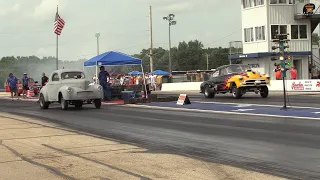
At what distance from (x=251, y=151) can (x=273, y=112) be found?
771 cm

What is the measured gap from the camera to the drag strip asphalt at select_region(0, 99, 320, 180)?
25.2ft

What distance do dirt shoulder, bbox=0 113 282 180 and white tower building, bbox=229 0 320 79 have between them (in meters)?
34.2

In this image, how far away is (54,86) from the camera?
20.7m

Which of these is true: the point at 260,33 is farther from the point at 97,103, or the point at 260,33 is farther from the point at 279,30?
the point at 97,103

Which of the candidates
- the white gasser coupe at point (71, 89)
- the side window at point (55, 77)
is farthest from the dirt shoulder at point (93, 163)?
the side window at point (55, 77)

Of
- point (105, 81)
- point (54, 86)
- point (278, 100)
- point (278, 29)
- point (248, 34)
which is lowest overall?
point (278, 100)

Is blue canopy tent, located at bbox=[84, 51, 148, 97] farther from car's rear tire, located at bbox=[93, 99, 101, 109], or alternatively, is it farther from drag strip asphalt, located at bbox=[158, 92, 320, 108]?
drag strip asphalt, located at bbox=[158, 92, 320, 108]

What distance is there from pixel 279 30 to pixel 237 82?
21089 mm

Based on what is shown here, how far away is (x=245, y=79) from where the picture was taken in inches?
907

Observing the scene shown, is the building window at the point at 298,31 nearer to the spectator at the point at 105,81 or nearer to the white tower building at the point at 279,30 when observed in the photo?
the white tower building at the point at 279,30

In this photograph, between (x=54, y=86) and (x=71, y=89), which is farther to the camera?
(x=54, y=86)

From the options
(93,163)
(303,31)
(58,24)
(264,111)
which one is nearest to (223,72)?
(264,111)

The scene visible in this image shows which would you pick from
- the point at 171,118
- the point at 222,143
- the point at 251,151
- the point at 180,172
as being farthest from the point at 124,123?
the point at 180,172

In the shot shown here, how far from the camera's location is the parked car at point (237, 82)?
76.0 feet
